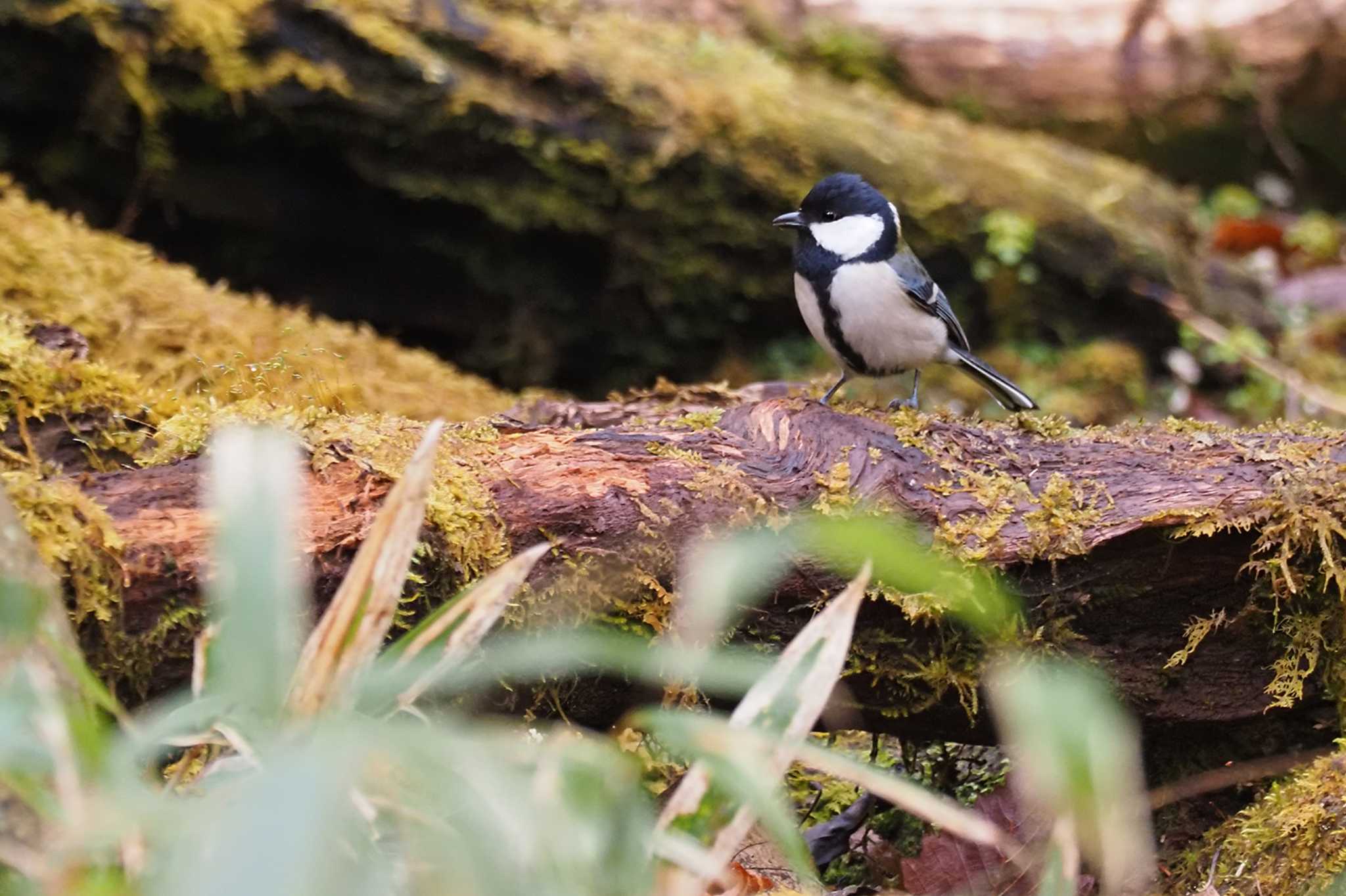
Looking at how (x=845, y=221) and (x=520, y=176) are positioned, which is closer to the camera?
(x=845, y=221)

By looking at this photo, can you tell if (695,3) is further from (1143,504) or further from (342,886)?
(342,886)

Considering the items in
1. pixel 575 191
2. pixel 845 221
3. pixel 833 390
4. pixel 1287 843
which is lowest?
pixel 1287 843

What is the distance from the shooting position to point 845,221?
13.2 ft

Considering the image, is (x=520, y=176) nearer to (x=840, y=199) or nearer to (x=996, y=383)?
(x=840, y=199)

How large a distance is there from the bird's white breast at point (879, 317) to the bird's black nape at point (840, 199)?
7.8 inches

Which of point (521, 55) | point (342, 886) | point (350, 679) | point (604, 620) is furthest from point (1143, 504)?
point (521, 55)

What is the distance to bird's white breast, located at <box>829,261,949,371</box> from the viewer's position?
152 inches

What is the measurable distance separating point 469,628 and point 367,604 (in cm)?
14

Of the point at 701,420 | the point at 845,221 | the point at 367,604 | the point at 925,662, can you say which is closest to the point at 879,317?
the point at 845,221

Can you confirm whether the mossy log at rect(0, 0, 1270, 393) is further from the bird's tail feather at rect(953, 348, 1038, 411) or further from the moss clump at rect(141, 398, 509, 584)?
the moss clump at rect(141, 398, 509, 584)

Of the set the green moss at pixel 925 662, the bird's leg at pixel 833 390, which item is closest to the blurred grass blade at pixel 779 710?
the green moss at pixel 925 662

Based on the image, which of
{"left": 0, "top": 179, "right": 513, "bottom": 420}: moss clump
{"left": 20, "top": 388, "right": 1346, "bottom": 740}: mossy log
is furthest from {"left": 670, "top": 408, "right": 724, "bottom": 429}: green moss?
{"left": 0, "top": 179, "right": 513, "bottom": 420}: moss clump

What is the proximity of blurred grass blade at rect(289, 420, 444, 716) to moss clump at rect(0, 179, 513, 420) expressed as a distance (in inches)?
69.2

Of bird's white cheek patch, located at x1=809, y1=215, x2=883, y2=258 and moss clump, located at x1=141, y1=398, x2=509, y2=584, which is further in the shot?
bird's white cheek patch, located at x1=809, y1=215, x2=883, y2=258
